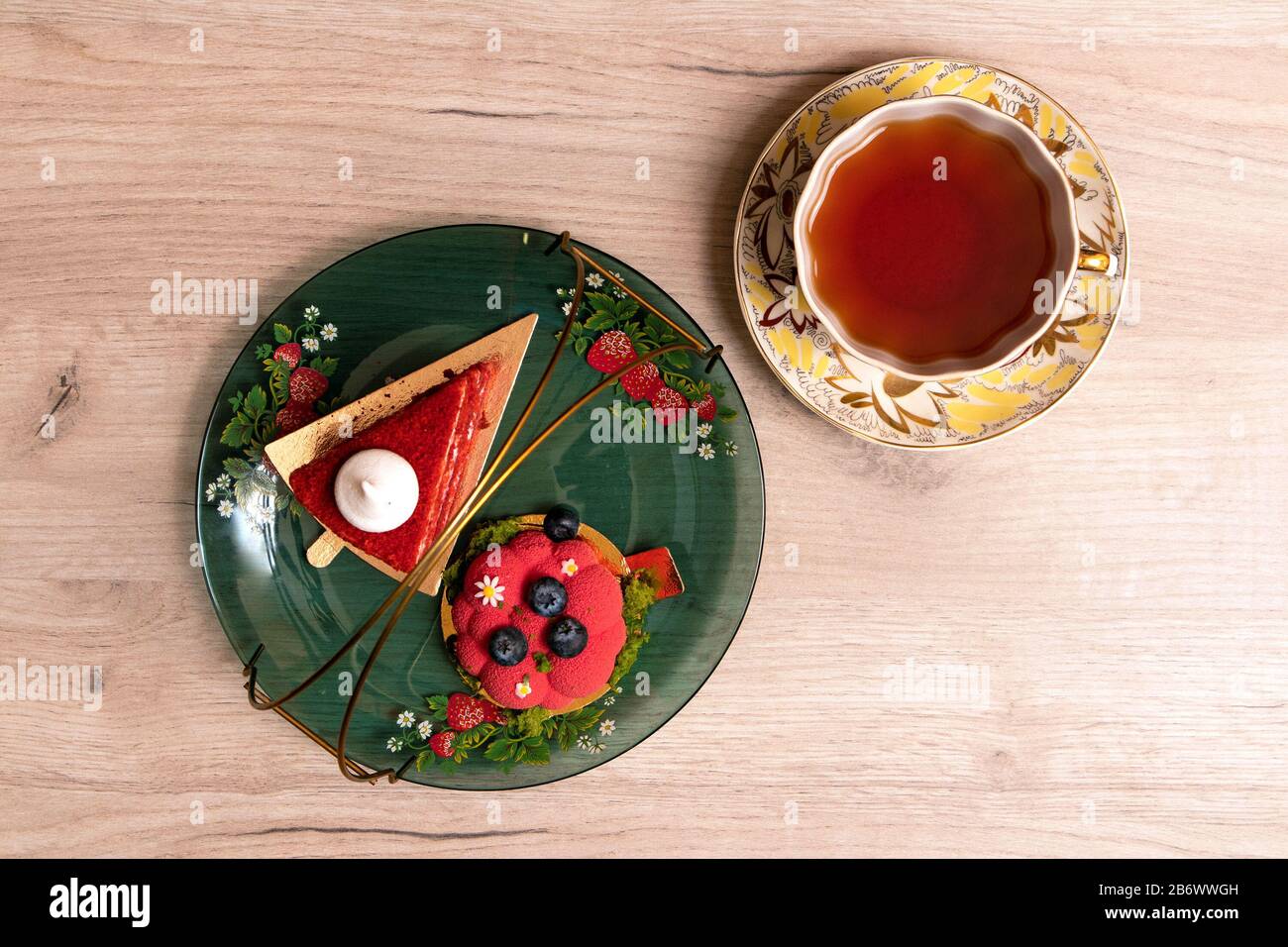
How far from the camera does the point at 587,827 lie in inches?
40.4

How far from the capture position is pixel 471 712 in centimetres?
94

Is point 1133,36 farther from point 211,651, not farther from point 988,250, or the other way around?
point 211,651

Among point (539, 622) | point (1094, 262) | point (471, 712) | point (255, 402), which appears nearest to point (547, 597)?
point (539, 622)

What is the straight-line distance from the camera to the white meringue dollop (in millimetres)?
850

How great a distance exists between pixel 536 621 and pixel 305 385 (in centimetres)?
35

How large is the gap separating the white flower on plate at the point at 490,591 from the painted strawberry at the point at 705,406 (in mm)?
276

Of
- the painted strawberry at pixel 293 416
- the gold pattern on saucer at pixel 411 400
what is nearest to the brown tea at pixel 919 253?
the gold pattern on saucer at pixel 411 400

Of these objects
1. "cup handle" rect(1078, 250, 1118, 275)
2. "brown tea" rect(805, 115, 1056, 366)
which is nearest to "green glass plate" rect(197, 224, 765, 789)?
"brown tea" rect(805, 115, 1056, 366)

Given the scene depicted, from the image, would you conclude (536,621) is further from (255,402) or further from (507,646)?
(255,402)

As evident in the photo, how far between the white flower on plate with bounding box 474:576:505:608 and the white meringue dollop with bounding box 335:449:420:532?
105mm

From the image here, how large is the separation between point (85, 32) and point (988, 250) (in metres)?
1.02

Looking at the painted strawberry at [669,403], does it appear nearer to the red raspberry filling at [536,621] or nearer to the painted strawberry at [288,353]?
the red raspberry filling at [536,621]
